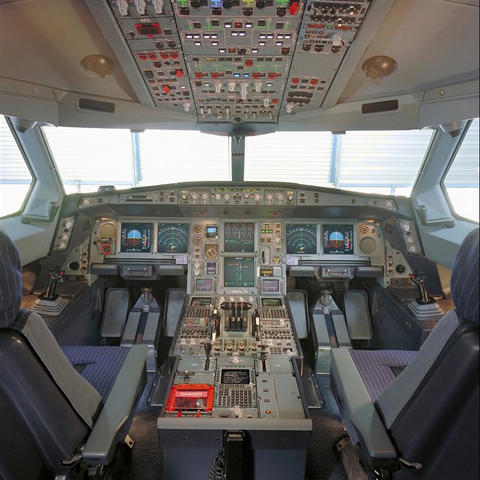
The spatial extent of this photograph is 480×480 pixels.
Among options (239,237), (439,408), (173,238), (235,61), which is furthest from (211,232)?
(439,408)

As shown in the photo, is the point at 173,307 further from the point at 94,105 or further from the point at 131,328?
the point at 94,105

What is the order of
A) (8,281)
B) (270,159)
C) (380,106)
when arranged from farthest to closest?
(270,159), (380,106), (8,281)

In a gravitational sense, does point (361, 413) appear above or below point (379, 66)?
below

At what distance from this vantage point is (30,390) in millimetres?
1013

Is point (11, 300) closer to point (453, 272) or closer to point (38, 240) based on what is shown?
point (453, 272)

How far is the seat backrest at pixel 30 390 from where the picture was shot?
0.96m

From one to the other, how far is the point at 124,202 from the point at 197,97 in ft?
4.38

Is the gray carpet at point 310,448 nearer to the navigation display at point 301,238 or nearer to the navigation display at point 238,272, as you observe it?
the navigation display at point 238,272

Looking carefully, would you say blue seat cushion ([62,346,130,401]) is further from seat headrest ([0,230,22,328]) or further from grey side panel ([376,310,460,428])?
grey side panel ([376,310,460,428])

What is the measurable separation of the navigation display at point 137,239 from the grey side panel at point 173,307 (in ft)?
1.80

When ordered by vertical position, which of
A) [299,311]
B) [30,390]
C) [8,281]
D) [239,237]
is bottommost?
[299,311]

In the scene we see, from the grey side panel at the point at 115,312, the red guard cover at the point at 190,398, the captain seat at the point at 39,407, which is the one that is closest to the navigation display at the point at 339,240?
the red guard cover at the point at 190,398

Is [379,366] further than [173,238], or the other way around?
[173,238]

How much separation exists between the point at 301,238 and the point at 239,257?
664 millimetres
